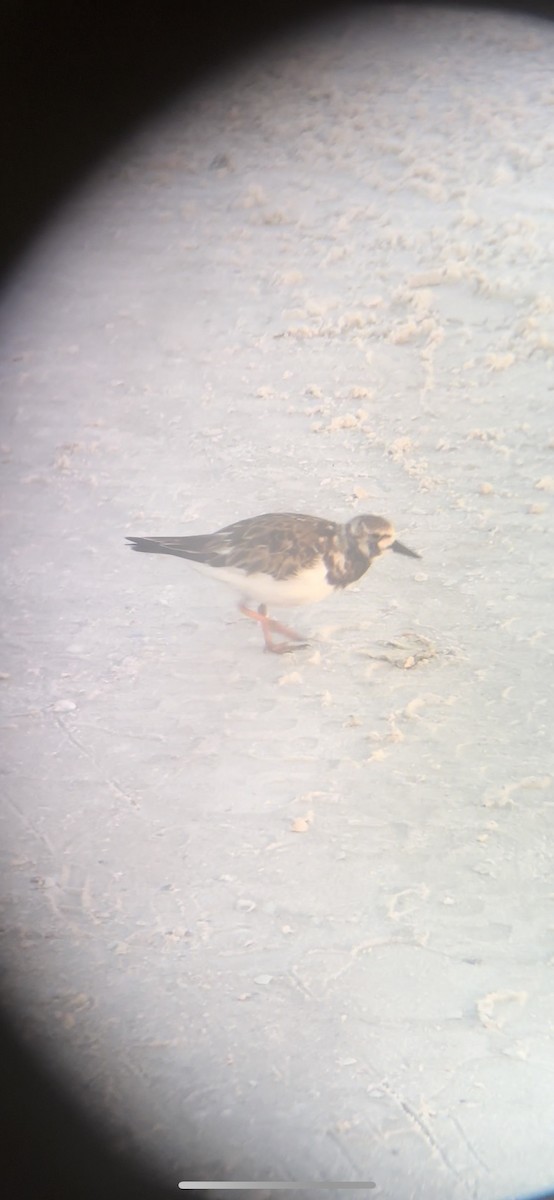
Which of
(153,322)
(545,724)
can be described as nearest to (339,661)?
(545,724)

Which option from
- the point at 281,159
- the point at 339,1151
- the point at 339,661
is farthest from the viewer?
the point at 339,661

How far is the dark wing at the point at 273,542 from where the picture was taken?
1.53 m

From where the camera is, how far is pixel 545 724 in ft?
5.03

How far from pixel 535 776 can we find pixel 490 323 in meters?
0.66

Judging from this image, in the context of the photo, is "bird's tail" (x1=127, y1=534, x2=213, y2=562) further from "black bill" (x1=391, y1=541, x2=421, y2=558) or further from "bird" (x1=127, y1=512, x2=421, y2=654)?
"black bill" (x1=391, y1=541, x2=421, y2=558)

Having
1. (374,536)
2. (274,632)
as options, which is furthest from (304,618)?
(374,536)

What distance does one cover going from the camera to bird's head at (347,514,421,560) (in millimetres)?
1529

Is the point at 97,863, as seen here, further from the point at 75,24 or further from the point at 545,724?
the point at 75,24

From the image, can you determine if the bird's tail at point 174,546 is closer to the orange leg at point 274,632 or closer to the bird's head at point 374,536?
the orange leg at point 274,632

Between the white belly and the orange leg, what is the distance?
19mm

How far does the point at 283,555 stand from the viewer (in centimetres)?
153

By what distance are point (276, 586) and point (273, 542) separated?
66mm

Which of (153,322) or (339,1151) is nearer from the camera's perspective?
(339,1151)

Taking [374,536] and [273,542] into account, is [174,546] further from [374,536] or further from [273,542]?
[374,536]
